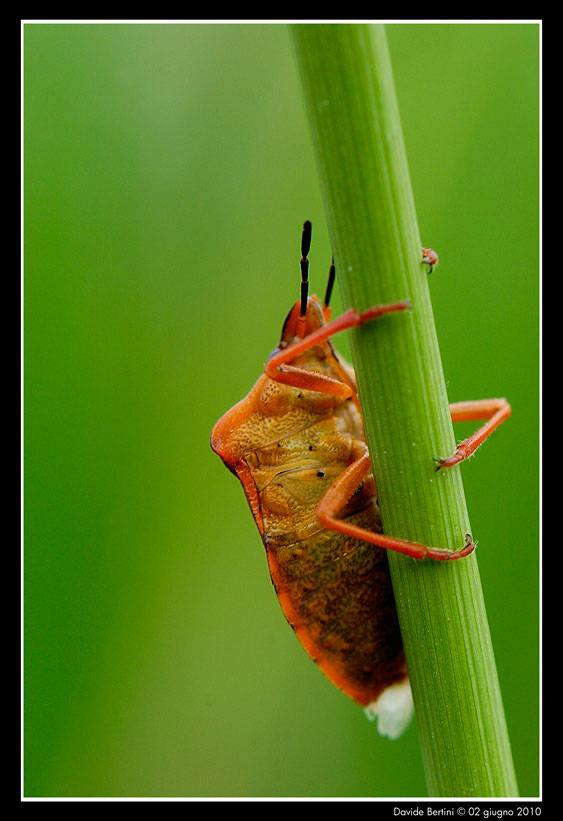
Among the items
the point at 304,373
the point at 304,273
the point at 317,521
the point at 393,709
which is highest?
the point at 304,273

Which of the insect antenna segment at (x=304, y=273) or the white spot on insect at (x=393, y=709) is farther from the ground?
the insect antenna segment at (x=304, y=273)

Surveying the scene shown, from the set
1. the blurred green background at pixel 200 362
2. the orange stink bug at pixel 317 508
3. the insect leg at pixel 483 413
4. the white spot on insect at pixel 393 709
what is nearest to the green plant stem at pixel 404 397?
the insect leg at pixel 483 413

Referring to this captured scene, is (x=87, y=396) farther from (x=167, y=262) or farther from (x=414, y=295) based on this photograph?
(x=414, y=295)

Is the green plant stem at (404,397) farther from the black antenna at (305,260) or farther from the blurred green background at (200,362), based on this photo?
the blurred green background at (200,362)

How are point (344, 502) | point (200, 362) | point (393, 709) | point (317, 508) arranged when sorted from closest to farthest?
point (344, 502) < point (317, 508) < point (393, 709) < point (200, 362)

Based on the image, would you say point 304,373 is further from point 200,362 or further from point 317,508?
point 200,362

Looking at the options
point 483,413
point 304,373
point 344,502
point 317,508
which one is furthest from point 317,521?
point 483,413
